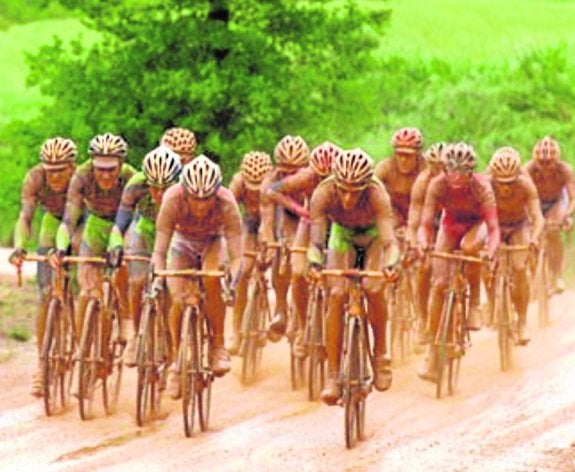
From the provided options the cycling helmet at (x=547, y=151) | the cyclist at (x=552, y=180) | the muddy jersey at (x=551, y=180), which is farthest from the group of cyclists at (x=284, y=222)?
the cycling helmet at (x=547, y=151)

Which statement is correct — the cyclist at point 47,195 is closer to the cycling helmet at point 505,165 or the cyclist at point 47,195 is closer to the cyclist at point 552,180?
the cycling helmet at point 505,165

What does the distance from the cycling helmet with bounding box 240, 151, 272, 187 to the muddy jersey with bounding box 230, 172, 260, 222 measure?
8cm

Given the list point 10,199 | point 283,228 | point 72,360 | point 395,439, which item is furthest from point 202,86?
point 395,439

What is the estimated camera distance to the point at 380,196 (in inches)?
677

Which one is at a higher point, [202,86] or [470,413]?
[202,86]

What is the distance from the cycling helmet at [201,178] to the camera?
17094 mm

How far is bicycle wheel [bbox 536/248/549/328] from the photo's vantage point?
2591cm

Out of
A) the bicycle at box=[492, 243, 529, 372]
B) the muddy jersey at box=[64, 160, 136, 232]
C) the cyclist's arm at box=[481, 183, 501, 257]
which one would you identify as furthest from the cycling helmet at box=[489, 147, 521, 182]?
the muddy jersey at box=[64, 160, 136, 232]

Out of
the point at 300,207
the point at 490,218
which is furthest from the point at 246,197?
the point at 490,218

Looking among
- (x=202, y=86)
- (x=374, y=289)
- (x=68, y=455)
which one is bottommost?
(x=68, y=455)

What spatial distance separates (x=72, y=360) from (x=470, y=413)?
11.8ft

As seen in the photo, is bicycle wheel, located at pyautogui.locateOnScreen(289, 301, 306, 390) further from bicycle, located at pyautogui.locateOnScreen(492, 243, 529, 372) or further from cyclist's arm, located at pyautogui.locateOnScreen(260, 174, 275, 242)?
bicycle, located at pyautogui.locateOnScreen(492, 243, 529, 372)

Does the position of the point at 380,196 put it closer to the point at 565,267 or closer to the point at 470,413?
the point at 470,413

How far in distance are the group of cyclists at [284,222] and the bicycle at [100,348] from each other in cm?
15
